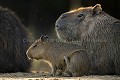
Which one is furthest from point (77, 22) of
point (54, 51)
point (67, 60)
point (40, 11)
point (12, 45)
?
point (40, 11)

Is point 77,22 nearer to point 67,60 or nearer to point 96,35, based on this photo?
point 96,35

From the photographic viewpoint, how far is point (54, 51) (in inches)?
339

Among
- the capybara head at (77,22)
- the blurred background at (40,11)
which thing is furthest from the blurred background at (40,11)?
the capybara head at (77,22)

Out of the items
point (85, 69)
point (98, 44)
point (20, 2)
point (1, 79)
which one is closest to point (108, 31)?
point (98, 44)

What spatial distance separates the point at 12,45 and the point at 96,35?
1.97 m

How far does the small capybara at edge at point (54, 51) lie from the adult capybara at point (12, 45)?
3.52 feet

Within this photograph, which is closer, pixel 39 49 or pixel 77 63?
pixel 77 63

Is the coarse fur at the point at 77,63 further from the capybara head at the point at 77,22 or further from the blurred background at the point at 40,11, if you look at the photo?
the blurred background at the point at 40,11

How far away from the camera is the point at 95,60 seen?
862 cm

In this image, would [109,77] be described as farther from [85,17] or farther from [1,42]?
[1,42]

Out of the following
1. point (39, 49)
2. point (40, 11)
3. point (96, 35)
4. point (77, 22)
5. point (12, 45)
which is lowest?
point (40, 11)

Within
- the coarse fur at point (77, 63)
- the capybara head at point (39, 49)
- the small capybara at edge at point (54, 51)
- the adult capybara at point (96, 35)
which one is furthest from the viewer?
the capybara head at point (39, 49)

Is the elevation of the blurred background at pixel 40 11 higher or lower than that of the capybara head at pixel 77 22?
lower

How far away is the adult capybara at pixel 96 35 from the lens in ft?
28.2
